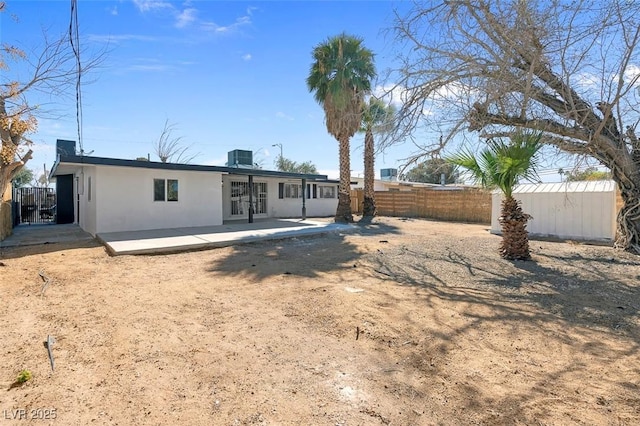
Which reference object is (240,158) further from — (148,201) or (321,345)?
(321,345)

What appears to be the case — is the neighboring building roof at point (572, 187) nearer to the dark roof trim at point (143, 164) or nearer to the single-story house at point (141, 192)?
the single-story house at point (141, 192)

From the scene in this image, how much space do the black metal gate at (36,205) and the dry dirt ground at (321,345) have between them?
14.2 meters

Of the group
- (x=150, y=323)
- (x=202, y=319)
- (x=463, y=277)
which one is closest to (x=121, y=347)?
(x=150, y=323)

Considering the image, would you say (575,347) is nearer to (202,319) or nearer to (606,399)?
(606,399)

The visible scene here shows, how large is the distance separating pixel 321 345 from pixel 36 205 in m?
21.4

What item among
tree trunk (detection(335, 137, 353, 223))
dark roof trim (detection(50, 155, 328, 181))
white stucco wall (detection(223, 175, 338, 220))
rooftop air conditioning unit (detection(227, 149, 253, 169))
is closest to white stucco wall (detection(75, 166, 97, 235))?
dark roof trim (detection(50, 155, 328, 181))

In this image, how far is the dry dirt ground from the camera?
8.32 feet

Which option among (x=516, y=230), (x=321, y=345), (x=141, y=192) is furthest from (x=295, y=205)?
(x=321, y=345)

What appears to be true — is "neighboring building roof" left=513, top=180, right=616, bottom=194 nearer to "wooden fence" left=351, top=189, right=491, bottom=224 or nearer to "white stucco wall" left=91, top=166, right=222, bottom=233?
"wooden fence" left=351, top=189, right=491, bottom=224

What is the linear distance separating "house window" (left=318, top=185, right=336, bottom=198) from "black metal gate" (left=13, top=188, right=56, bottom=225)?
14.1 meters

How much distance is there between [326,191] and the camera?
21672 millimetres

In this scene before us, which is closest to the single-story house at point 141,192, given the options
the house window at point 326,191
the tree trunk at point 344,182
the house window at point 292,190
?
the tree trunk at point 344,182

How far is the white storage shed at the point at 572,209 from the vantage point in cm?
1095

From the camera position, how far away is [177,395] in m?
2.68
